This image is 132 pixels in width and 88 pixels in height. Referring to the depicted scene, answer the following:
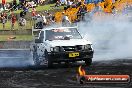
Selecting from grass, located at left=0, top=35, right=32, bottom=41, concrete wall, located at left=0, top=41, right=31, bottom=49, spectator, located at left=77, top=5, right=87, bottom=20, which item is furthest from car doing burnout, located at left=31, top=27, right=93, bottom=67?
spectator, located at left=77, top=5, right=87, bottom=20

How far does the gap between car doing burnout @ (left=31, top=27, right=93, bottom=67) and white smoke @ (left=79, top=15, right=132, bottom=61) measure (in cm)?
803

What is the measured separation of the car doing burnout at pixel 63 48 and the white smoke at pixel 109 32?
316 inches

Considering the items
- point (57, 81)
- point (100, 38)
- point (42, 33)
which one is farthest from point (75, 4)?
point (57, 81)

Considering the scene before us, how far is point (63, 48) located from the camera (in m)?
16.1

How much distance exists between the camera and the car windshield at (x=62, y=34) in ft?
56.1

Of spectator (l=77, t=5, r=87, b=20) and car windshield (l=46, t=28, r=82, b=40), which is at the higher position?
car windshield (l=46, t=28, r=82, b=40)

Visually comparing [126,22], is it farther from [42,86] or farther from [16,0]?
[42,86]

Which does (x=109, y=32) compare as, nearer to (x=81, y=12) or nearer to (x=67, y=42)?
(x=81, y=12)

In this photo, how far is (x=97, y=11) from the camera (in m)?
29.3

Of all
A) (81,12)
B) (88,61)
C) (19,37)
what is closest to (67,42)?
(88,61)

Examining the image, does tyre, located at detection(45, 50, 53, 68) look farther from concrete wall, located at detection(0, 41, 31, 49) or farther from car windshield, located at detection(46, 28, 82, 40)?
concrete wall, located at detection(0, 41, 31, 49)

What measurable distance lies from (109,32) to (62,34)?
10.8m

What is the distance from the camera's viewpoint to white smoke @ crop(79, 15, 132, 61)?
25861 millimetres

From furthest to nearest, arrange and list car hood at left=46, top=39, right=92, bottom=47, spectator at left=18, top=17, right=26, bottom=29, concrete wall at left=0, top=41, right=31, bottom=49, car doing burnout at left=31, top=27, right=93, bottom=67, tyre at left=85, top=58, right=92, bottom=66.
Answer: spectator at left=18, top=17, right=26, bottom=29 → concrete wall at left=0, top=41, right=31, bottom=49 → tyre at left=85, top=58, right=92, bottom=66 → car hood at left=46, top=39, right=92, bottom=47 → car doing burnout at left=31, top=27, right=93, bottom=67
